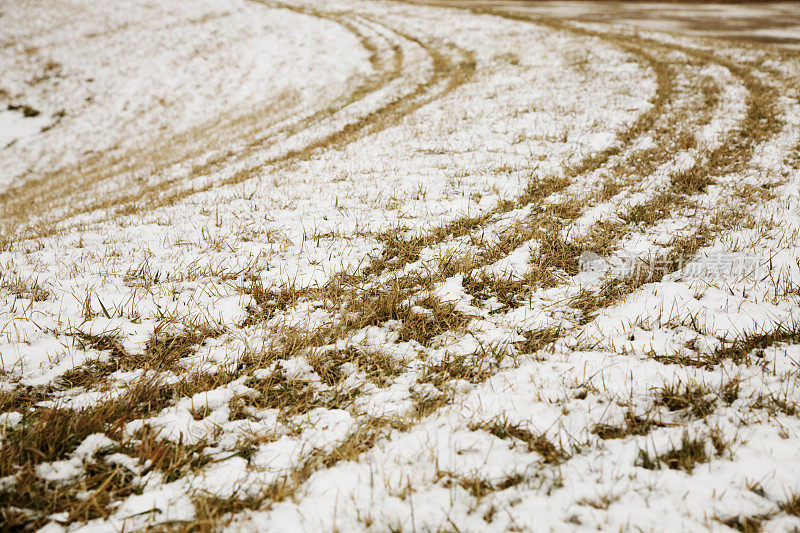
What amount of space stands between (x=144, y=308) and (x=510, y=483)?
11.9 ft

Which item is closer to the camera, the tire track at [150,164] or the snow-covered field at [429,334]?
the snow-covered field at [429,334]

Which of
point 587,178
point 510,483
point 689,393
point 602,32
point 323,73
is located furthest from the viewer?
point 602,32

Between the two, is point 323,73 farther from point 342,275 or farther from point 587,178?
point 342,275

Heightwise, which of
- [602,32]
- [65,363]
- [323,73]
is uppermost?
[602,32]

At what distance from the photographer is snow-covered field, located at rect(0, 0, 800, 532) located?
7.80ft

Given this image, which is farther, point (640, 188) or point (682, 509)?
point (640, 188)

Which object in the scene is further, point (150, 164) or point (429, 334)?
point (150, 164)

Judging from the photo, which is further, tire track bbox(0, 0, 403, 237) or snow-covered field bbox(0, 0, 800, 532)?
tire track bbox(0, 0, 403, 237)

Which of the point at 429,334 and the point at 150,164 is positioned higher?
the point at 150,164

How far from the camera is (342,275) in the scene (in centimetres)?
462

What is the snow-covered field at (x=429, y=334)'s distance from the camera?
2.38 m

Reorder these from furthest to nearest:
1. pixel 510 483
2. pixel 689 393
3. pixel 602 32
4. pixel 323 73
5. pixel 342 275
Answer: pixel 602 32 → pixel 323 73 → pixel 342 275 → pixel 689 393 → pixel 510 483

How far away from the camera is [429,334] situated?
376 centimetres

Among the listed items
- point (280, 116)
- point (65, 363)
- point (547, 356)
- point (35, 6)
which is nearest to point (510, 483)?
point (547, 356)
